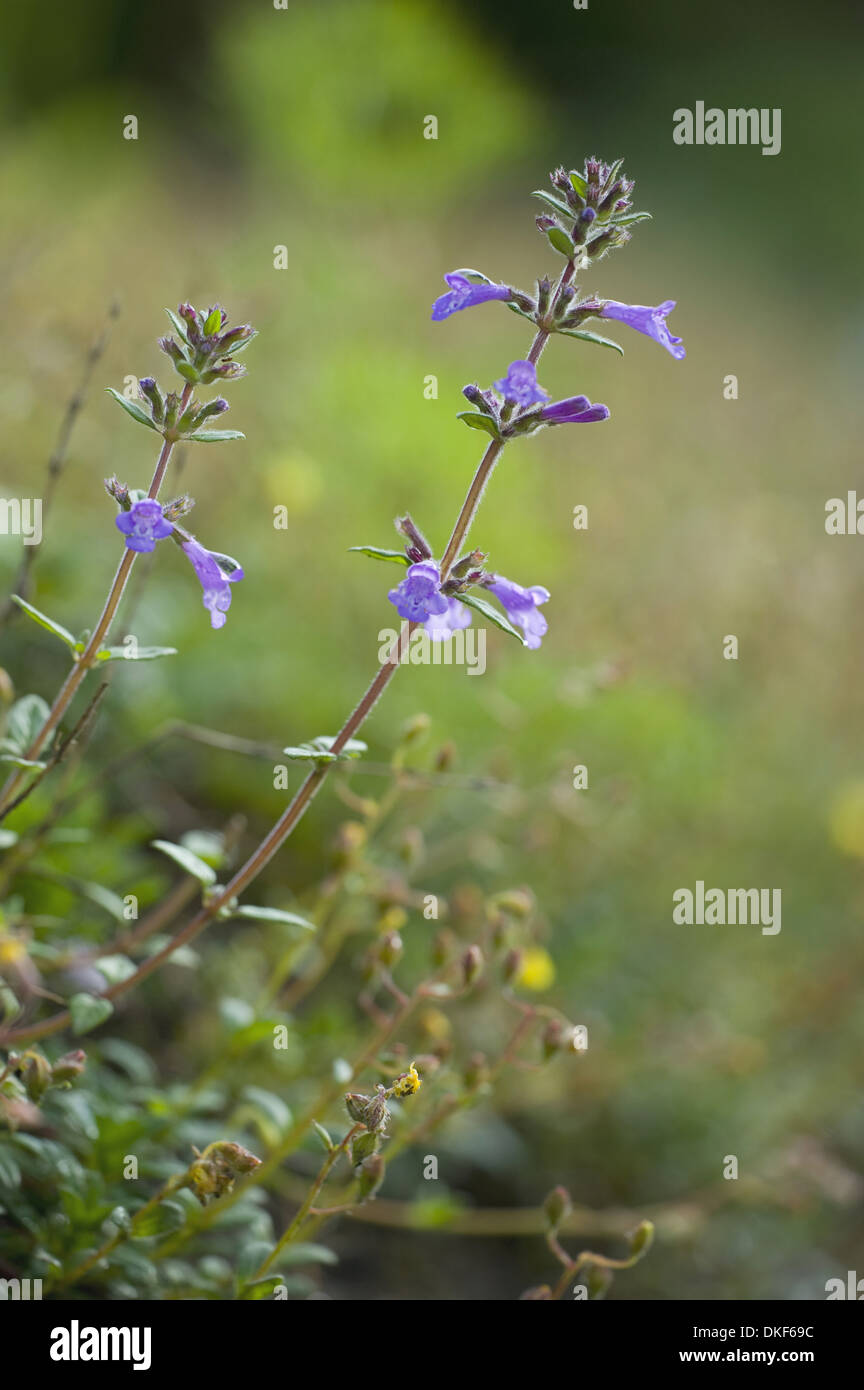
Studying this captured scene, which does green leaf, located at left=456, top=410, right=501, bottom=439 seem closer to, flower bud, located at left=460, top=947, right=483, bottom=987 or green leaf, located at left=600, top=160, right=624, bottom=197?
green leaf, located at left=600, top=160, right=624, bottom=197

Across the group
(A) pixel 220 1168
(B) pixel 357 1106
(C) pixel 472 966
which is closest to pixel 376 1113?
(B) pixel 357 1106

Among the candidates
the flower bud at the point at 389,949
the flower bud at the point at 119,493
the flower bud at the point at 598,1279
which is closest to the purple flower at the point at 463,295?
the flower bud at the point at 119,493

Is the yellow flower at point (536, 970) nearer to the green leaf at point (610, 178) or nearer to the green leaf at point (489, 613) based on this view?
the green leaf at point (489, 613)

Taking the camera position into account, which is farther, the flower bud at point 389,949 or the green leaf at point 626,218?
the flower bud at point 389,949

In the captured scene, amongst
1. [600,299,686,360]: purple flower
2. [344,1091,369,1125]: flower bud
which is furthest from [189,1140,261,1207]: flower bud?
[600,299,686,360]: purple flower

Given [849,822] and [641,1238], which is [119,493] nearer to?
[641,1238]

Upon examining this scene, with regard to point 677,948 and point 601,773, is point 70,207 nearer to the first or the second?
point 601,773
